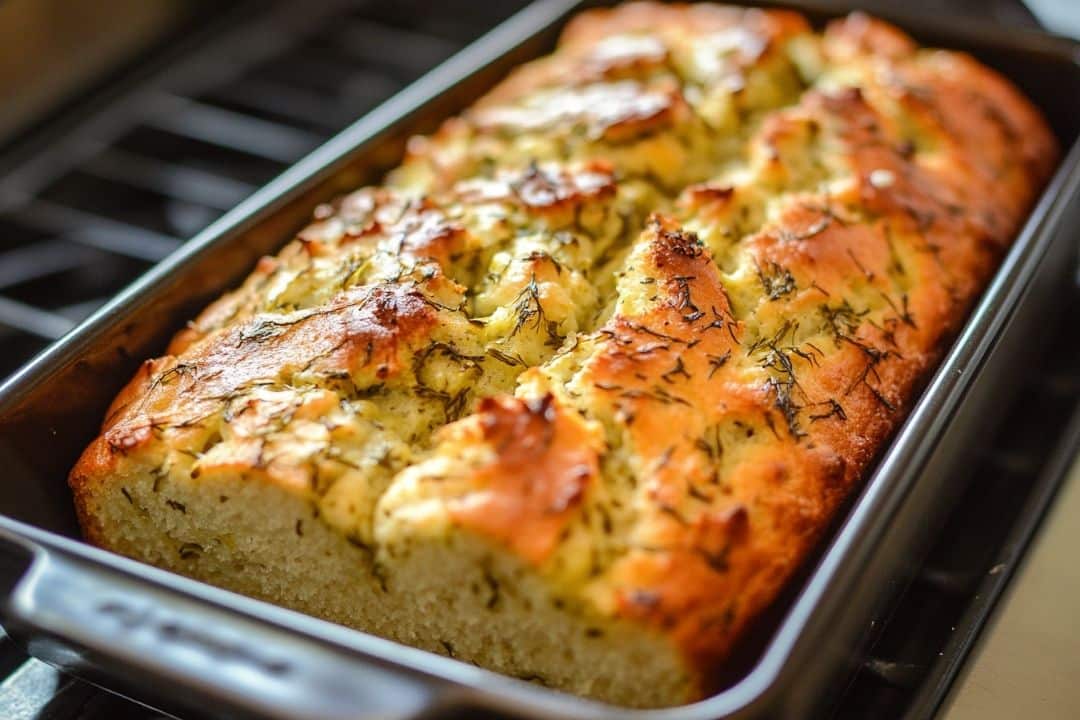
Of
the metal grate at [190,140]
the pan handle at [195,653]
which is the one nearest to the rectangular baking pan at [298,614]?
the pan handle at [195,653]

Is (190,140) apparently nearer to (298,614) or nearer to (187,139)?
(187,139)

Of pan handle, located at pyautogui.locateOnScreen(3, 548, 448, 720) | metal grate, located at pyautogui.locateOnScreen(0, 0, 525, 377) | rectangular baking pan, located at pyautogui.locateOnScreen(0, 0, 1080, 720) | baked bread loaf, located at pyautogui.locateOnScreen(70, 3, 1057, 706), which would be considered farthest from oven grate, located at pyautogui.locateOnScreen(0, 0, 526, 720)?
pan handle, located at pyautogui.locateOnScreen(3, 548, 448, 720)

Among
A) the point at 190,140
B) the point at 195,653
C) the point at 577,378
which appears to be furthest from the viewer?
the point at 190,140

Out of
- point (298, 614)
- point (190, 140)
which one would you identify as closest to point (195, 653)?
point (298, 614)

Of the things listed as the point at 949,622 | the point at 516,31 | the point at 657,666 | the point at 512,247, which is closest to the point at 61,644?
the point at 657,666

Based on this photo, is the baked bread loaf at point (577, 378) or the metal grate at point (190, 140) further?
the metal grate at point (190, 140)

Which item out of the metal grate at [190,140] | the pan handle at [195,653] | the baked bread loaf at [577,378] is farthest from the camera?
the metal grate at [190,140]

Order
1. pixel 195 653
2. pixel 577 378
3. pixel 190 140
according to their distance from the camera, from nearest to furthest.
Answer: pixel 195 653, pixel 577 378, pixel 190 140

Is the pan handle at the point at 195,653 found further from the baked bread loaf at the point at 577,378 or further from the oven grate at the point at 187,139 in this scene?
the oven grate at the point at 187,139
